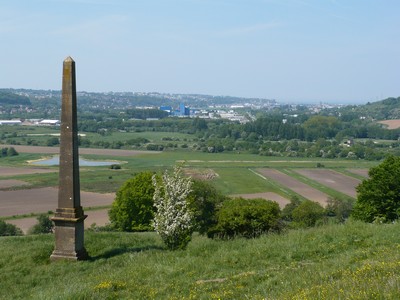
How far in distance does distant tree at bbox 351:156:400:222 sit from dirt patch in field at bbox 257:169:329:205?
2676 centimetres

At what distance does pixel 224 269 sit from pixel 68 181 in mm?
5856

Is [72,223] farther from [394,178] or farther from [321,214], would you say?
[321,214]

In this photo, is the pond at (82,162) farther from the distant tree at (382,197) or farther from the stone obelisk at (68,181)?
the stone obelisk at (68,181)

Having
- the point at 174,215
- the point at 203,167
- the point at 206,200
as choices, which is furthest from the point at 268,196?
the point at 174,215

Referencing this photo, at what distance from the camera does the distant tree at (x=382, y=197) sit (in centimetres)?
2462

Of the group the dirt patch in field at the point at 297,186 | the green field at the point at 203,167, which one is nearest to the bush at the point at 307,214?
the dirt patch in field at the point at 297,186

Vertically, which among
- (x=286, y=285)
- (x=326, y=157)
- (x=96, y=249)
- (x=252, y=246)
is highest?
(x=286, y=285)

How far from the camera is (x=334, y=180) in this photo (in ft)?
236

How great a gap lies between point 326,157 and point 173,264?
102006 mm

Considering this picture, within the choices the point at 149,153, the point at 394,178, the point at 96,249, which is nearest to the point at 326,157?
the point at 149,153

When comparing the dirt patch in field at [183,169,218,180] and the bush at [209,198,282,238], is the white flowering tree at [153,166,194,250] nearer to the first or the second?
the bush at [209,198,282,238]

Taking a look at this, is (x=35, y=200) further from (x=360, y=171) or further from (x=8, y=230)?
(x=360, y=171)

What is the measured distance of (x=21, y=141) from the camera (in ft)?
388

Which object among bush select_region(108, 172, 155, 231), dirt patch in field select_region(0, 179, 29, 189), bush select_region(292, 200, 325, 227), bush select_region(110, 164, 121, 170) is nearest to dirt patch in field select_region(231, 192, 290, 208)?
bush select_region(292, 200, 325, 227)
